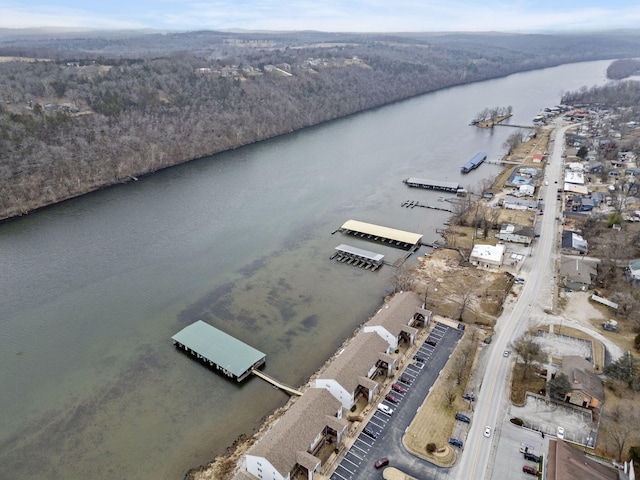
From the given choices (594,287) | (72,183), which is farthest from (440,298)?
(72,183)

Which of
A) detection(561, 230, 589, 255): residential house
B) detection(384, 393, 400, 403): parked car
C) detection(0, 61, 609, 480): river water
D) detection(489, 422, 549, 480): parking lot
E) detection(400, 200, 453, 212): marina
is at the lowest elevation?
detection(0, 61, 609, 480): river water

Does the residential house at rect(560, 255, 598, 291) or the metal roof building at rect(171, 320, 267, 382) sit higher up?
the residential house at rect(560, 255, 598, 291)

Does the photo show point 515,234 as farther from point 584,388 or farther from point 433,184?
point 584,388

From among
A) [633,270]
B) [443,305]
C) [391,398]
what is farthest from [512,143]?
[391,398]

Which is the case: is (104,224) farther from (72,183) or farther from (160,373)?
(160,373)

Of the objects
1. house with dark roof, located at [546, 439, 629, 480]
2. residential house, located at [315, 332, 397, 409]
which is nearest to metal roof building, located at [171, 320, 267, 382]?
residential house, located at [315, 332, 397, 409]

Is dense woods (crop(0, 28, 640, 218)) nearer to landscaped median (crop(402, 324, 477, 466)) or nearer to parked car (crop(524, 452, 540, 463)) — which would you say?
landscaped median (crop(402, 324, 477, 466))

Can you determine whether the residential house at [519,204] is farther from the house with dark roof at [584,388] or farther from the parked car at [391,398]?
the parked car at [391,398]
